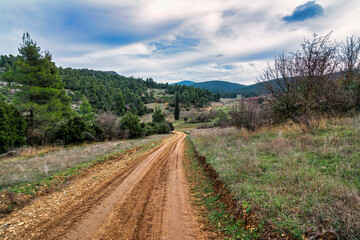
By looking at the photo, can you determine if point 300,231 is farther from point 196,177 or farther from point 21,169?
point 21,169

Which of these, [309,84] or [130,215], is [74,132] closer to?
[130,215]

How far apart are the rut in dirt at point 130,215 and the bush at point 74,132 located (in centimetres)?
1673

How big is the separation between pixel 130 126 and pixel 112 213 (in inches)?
1082

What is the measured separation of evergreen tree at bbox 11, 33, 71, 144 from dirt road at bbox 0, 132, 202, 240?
17501 millimetres

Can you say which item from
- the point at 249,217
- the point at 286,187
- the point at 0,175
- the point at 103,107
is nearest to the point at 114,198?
the point at 249,217

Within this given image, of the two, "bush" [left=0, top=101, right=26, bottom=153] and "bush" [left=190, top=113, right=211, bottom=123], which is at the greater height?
"bush" [left=0, top=101, right=26, bottom=153]

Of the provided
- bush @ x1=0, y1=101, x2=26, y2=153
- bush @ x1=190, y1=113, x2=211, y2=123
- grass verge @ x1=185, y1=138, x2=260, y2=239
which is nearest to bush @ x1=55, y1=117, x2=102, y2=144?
bush @ x1=0, y1=101, x2=26, y2=153


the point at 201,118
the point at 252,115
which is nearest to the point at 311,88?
the point at 252,115

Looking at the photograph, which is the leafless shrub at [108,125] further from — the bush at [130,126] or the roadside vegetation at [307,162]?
the roadside vegetation at [307,162]

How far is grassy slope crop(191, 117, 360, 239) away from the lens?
8.87 feet

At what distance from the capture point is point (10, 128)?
14.6 meters

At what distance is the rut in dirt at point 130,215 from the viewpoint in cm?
355

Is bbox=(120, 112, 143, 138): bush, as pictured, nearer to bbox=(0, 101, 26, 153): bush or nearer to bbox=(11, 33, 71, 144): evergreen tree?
bbox=(11, 33, 71, 144): evergreen tree

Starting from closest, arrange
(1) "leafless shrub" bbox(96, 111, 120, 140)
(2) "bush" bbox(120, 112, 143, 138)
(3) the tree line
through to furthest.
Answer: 1. (3) the tree line
2. (1) "leafless shrub" bbox(96, 111, 120, 140)
3. (2) "bush" bbox(120, 112, 143, 138)
